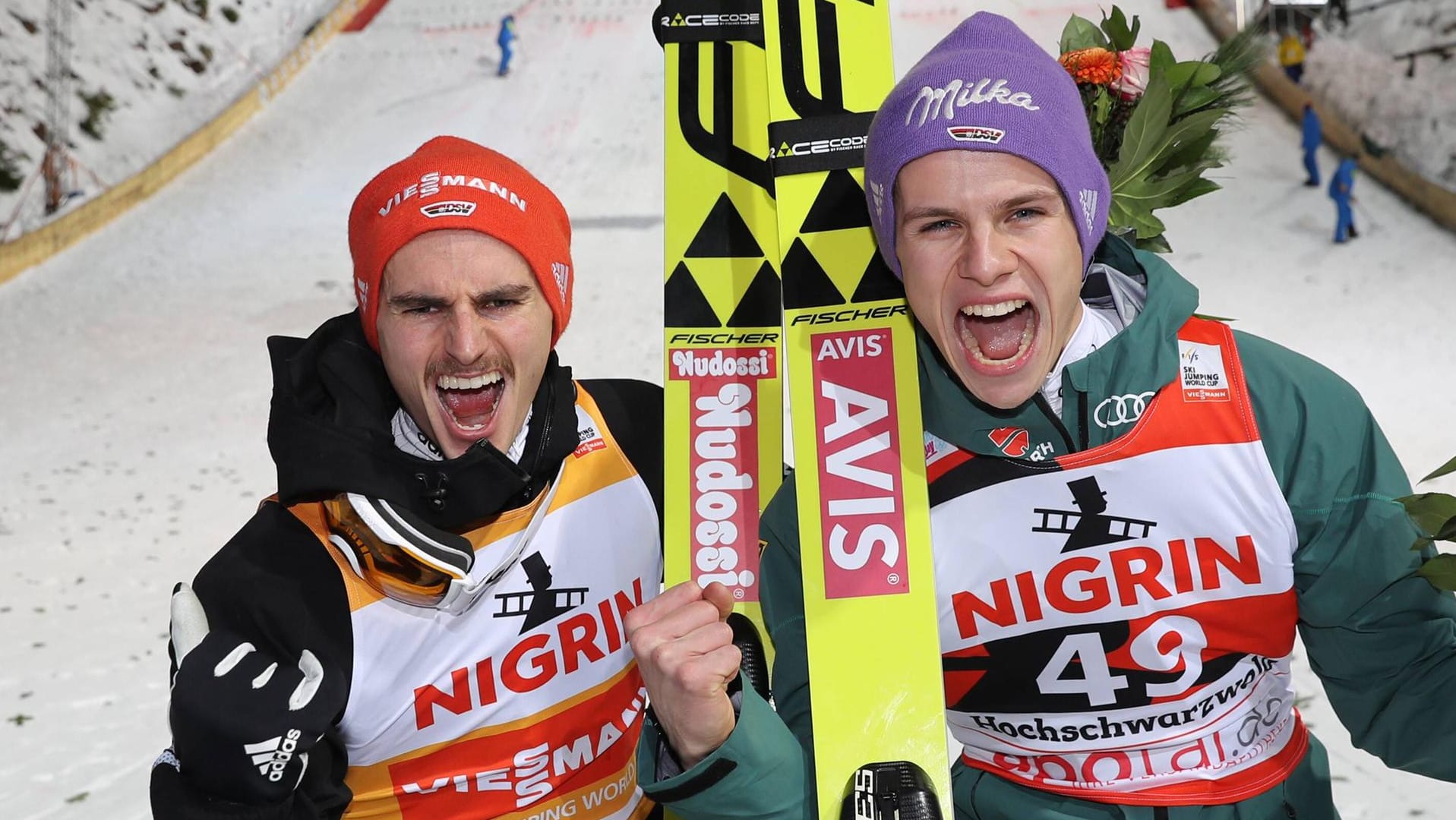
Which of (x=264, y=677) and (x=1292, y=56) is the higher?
(x=1292, y=56)

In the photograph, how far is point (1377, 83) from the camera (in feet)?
45.3

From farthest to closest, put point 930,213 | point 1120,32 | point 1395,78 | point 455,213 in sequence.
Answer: point 1395,78 → point 1120,32 → point 455,213 → point 930,213

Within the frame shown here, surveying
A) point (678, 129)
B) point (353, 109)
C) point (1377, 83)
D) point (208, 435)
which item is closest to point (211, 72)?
point (353, 109)

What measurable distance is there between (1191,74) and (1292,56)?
13821 mm

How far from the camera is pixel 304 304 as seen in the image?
11.4 meters

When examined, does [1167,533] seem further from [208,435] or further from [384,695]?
[208,435]

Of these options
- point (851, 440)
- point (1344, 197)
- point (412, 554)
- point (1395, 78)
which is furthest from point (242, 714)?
point (1395, 78)

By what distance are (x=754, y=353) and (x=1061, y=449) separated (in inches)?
33.4

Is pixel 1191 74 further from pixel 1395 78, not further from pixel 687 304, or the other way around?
pixel 1395 78

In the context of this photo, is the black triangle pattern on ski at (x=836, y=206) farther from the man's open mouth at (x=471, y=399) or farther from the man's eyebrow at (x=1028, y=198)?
the man's open mouth at (x=471, y=399)

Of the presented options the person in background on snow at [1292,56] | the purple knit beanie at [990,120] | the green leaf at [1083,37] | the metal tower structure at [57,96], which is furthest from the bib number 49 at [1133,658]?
the metal tower structure at [57,96]

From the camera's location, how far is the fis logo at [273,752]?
1869 millimetres

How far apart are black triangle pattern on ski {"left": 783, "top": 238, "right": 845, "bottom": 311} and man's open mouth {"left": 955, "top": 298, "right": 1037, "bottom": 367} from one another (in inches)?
15.5

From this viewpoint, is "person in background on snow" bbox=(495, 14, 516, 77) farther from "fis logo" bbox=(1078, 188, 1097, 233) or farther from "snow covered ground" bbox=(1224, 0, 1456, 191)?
"fis logo" bbox=(1078, 188, 1097, 233)
